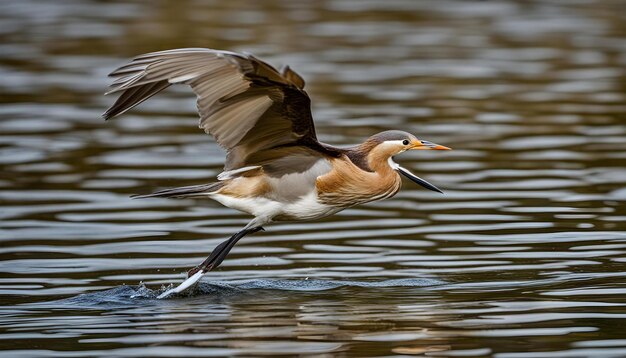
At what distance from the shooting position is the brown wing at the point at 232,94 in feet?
27.8

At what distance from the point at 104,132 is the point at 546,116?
16.0 feet

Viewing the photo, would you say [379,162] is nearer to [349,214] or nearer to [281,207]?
[281,207]

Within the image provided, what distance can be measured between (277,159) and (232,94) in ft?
2.95

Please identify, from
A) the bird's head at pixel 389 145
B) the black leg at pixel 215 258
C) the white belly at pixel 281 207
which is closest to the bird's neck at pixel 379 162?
the bird's head at pixel 389 145

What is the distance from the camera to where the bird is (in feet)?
29.3

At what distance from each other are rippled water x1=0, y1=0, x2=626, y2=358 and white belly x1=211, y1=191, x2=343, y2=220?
19.5 inches

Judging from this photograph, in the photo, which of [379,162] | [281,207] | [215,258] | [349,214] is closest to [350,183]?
[379,162]

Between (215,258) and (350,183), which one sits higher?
(350,183)

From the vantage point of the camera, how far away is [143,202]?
12750 millimetres

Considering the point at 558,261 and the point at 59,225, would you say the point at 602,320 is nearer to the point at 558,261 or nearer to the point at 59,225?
the point at 558,261

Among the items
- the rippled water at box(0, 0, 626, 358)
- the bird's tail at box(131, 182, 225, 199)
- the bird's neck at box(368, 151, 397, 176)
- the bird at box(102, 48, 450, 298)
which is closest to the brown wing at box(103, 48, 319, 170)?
the bird at box(102, 48, 450, 298)

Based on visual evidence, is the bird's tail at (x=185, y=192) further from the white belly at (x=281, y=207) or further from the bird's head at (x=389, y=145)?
the bird's head at (x=389, y=145)

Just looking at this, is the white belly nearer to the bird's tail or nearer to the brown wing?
the bird's tail

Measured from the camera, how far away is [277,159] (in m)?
9.57
